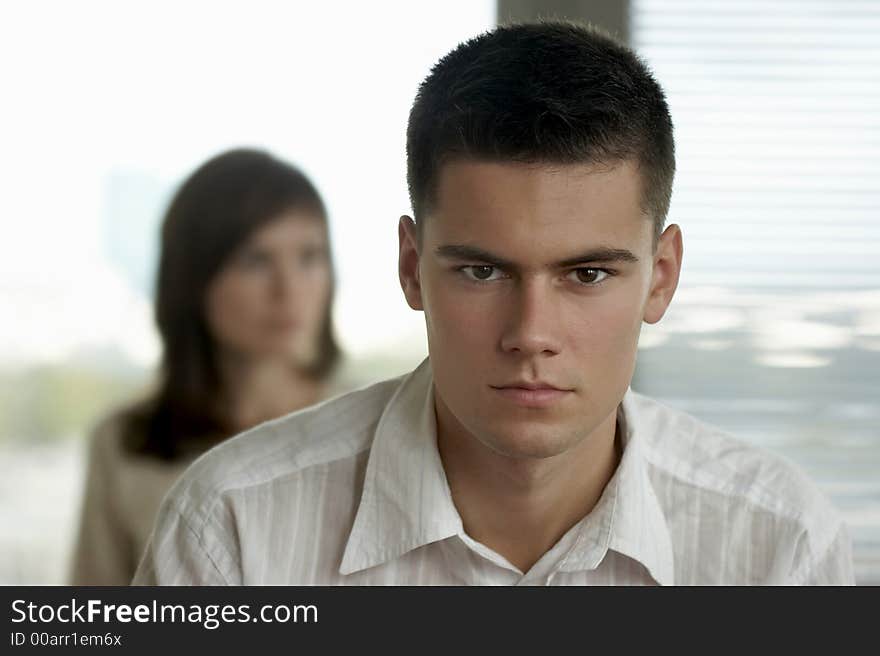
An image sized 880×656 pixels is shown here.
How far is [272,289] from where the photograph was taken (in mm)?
2199

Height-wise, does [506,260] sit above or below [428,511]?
above

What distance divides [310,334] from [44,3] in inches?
41.9

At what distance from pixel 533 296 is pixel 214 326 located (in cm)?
126

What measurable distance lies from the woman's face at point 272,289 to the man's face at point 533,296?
3.46 ft

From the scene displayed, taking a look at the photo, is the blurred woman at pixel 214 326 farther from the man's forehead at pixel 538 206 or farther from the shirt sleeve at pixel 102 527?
the man's forehead at pixel 538 206

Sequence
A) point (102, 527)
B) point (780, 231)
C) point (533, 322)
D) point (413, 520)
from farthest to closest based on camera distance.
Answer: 1. point (780, 231)
2. point (102, 527)
3. point (413, 520)
4. point (533, 322)

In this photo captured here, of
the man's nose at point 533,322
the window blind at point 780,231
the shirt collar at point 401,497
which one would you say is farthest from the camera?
the window blind at point 780,231

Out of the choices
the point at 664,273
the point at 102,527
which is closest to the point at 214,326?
the point at 102,527

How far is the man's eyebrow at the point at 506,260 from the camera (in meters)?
1.11

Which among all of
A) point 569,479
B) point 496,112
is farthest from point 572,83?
point 569,479

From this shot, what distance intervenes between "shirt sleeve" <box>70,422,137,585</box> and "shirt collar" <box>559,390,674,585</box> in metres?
1.13

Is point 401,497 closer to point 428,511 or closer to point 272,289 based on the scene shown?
point 428,511

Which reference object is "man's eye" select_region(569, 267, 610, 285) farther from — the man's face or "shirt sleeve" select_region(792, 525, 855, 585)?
"shirt sleeve" select_region(792, 525, 855, 585)

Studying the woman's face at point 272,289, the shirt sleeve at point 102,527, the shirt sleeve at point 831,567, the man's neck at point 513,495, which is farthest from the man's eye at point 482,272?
the shirt sleeve at point 102,527
